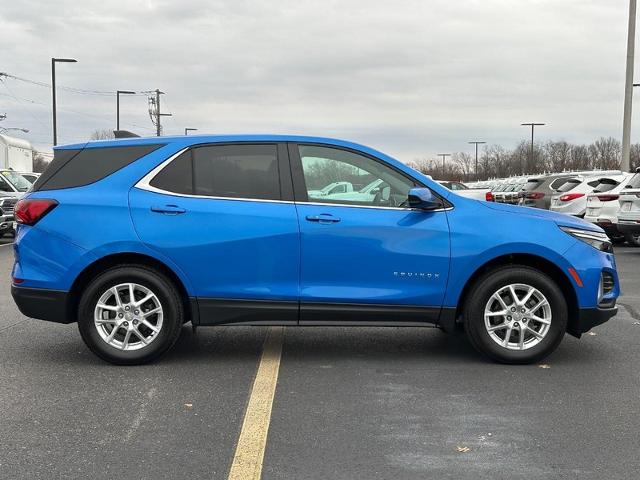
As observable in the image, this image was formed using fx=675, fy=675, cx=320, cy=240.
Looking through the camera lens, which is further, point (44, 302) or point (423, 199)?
point (44, 302)

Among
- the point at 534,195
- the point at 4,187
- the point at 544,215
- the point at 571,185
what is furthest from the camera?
the point at 534,195

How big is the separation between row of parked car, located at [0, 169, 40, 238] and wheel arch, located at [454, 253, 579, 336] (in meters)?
12.5

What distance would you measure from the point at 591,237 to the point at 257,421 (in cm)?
299

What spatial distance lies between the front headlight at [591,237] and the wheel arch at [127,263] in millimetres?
2934

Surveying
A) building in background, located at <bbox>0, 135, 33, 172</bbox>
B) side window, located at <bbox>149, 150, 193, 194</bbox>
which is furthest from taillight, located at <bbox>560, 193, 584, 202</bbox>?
building in background, located at <bbox>0, 135, 33, 172</bbox>

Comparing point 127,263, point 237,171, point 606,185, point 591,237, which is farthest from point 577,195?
point 127,263

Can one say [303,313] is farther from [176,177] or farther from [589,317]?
[589,317]

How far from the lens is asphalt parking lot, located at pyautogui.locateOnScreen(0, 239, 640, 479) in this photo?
3.45m

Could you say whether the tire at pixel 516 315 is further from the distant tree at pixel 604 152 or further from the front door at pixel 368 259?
the distant tree at pixel 604 152

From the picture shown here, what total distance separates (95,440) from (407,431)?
5.76ft

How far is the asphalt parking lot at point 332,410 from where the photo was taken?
345 cm

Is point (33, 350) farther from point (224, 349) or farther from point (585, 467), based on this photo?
point (585, 467)

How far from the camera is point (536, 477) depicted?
10.8 feet

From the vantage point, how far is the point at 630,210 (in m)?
12.9
